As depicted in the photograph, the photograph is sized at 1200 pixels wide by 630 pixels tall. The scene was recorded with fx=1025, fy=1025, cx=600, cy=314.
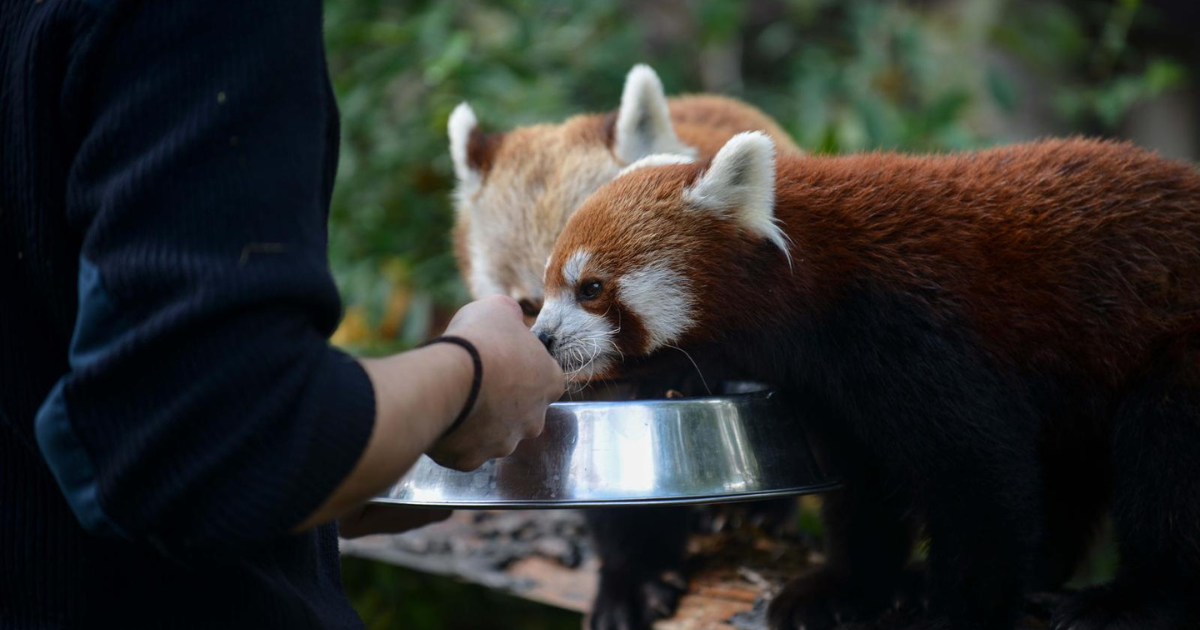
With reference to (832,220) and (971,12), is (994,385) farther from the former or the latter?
(971,12)

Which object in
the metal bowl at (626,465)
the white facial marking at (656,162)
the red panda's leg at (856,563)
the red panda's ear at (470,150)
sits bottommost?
the red panda's leg at (856,563)

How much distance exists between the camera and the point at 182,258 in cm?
82

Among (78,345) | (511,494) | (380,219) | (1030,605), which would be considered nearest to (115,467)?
(78,345)

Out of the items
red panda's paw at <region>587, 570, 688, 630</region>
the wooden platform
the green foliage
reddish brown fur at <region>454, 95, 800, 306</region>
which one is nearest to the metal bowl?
the wooden platform

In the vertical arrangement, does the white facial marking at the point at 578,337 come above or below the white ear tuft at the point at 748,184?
below

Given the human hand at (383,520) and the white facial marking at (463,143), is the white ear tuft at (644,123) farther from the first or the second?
the human hand at (383,520)

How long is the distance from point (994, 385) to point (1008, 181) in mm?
345

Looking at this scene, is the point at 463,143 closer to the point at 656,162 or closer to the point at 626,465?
the point at 656,162

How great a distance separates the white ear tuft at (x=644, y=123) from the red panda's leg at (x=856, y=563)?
98cm

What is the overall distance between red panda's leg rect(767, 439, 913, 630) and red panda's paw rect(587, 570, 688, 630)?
0.34 m

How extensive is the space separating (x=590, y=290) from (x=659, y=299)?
12 cm

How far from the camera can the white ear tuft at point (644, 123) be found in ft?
8.00

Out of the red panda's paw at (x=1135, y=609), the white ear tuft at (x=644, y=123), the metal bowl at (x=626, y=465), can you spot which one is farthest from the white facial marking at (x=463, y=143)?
the red panda's paw at (x=1135, y=609)

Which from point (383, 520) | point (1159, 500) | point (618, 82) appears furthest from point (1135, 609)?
point (618, 82)
